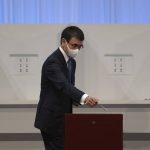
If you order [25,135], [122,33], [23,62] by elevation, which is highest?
[122,33]

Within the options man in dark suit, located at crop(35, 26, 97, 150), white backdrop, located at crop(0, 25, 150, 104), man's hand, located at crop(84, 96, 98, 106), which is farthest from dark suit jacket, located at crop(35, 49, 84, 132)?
white backdrop, located at crop(0, 25, 150, 104)

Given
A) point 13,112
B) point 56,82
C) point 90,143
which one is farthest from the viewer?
point 13,112

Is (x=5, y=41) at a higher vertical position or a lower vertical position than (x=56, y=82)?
higher

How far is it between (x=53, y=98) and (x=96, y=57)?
91 cm

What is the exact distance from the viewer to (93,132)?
1771 millimetres

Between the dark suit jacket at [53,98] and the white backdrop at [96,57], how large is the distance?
796 mm

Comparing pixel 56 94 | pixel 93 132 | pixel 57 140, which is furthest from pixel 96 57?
pixel 93 132

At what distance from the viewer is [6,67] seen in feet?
9.62

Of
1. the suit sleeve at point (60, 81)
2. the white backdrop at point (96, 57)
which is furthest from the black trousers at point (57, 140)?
the white backdrop at point (96, 57)

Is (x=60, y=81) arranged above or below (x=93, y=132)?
above

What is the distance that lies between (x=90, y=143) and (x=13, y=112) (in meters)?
1.25

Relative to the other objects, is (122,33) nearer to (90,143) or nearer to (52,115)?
(52,115)

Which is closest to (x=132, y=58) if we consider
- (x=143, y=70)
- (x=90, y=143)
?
(x=143, y=70)

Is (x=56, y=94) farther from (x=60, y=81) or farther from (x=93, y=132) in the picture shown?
(x=93, y=132)
